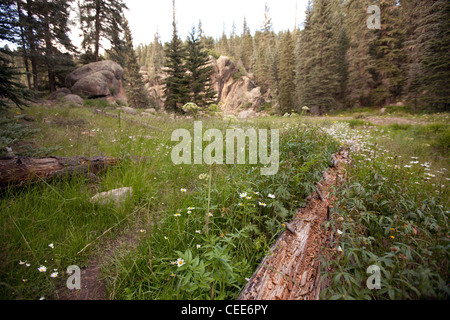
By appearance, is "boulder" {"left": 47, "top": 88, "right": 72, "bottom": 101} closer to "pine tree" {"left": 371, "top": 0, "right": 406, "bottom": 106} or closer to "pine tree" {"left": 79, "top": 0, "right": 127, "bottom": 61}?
"pine tree" {"left": 79, "top": 0, "right": 127, "bottom": 61}

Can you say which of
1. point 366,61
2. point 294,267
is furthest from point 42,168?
point 366,61

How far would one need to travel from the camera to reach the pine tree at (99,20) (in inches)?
666

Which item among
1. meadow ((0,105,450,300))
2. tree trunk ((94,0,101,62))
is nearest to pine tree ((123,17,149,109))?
tree trunk ((94,0,101,62))

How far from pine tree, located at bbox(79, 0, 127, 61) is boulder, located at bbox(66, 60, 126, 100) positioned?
2697 mm

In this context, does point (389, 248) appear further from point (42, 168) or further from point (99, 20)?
point (99, 20)

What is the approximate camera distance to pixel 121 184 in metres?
3.02

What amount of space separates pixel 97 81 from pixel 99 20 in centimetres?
795

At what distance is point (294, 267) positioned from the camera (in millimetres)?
1593

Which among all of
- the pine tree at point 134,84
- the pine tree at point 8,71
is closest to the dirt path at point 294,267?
the pine tree at point 8,71

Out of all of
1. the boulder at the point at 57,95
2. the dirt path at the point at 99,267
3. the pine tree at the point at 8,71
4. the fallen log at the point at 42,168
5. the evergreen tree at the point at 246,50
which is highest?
the evergreen tree at the point at 246,50

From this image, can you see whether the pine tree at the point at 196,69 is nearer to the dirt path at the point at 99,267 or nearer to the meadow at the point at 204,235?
the meadow at the point at 204,235

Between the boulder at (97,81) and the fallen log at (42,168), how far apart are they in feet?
50.0

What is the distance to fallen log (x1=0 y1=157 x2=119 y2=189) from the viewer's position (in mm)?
2414
